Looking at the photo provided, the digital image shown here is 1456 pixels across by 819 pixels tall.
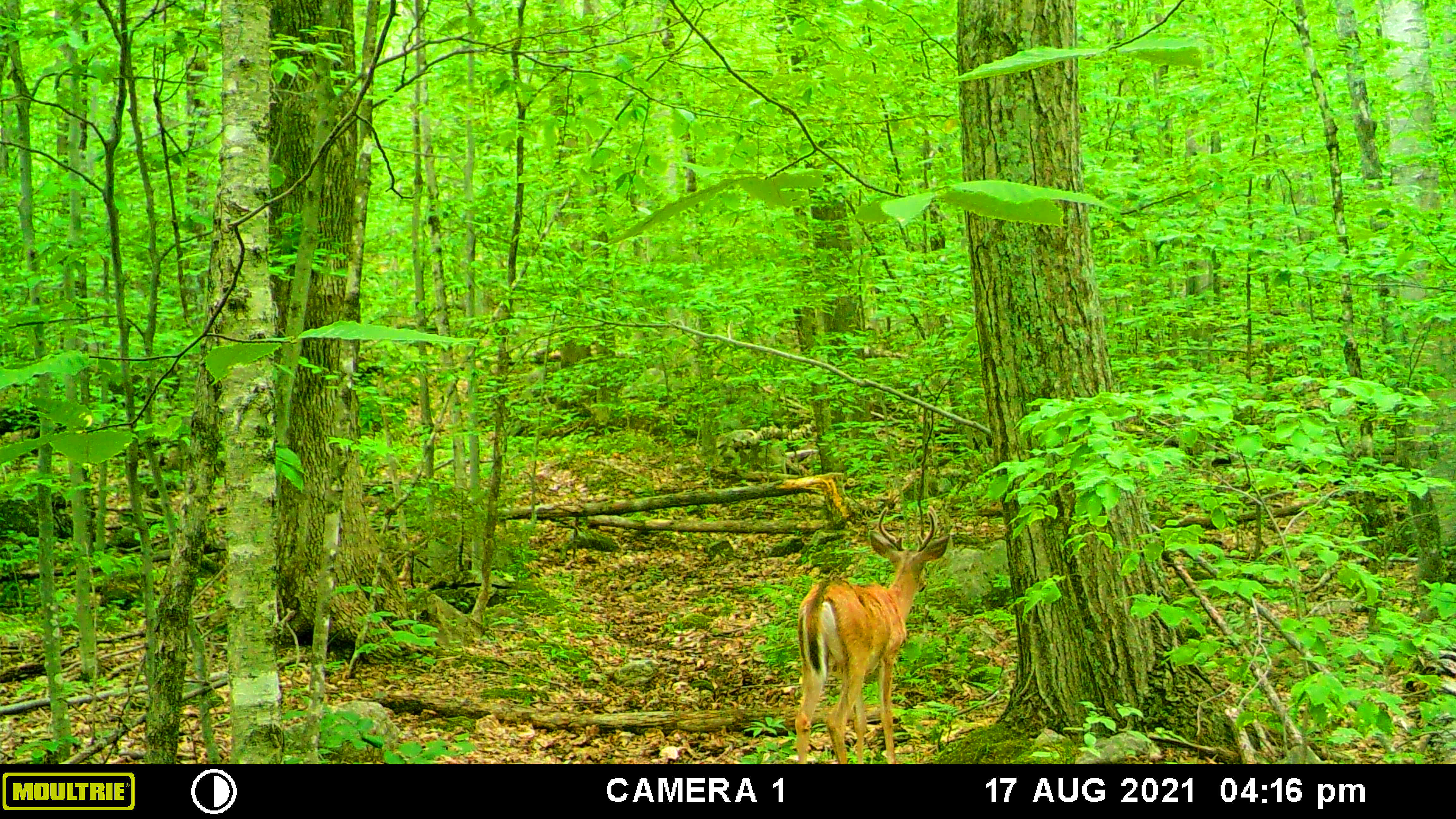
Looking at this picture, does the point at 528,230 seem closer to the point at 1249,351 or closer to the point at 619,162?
the point at 619,162

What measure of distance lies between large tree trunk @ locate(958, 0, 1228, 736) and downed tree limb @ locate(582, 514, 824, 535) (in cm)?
617

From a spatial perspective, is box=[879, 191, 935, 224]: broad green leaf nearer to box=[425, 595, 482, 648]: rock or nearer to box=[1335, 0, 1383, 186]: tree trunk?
box=[425, 595, 482, 648]: rock

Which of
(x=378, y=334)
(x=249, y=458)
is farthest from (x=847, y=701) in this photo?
(x=378, y=334)

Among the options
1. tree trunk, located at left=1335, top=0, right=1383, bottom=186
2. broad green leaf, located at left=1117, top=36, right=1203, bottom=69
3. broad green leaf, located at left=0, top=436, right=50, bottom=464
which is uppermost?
tree trunk, located at left=1335, top=0, right=1383, bottom=186

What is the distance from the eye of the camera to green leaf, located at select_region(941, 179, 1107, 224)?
0.60 metres

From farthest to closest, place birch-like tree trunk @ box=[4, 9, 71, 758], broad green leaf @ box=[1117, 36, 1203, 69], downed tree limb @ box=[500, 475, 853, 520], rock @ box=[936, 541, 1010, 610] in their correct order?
downed tree limb @ box=[500, 475, 853, 520], rock @ box=[936, 541, 1010, 610], birch-like tree trunk @ box=[4, 9, 71, 758], broad green leaf @ box=[1117, 36, 1203, 69]

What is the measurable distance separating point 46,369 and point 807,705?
298cm

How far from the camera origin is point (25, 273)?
4.65 m

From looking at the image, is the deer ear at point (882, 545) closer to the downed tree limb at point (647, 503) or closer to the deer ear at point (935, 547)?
the deer ear at point (935, 547)

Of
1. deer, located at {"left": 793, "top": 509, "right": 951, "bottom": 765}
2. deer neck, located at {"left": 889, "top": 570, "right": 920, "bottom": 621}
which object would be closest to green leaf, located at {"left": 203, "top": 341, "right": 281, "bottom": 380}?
deer, located at {"left": 793, "top": 509, "right": 951, "bottom": 765}

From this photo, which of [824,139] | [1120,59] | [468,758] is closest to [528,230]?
[824,139]

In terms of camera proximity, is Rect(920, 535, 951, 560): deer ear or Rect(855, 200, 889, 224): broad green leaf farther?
Rect(920, 535, 951, 560): deer ear
